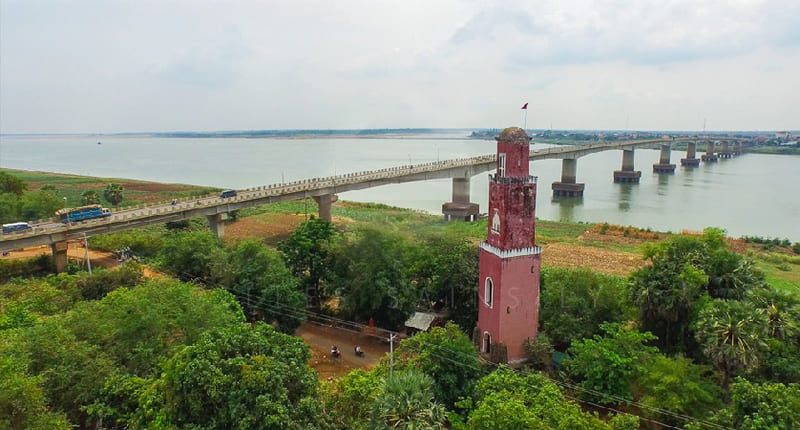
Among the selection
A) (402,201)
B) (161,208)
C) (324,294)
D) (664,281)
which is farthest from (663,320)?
(402,201)

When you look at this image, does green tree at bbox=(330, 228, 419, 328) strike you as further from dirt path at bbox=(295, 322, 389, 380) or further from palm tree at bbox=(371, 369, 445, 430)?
palm tree at bbox=(371, 369, 445, 430)

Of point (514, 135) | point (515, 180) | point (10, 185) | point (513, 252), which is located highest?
point (514, 135)

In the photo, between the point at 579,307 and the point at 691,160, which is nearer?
the point at 579,307

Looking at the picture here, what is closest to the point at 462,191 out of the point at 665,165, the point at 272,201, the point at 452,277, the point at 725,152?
the point at 272,201

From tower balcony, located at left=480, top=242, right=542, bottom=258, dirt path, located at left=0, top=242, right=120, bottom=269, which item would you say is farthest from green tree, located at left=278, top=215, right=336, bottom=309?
dirt path, located at left=0, top=242, right=120, bottom=269

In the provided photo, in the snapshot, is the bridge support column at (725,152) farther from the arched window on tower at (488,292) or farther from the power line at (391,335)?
the power line at (391,335)

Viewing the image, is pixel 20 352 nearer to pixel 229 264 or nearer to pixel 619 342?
pixel 229 264

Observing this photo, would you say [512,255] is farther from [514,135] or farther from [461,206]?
[461,206]

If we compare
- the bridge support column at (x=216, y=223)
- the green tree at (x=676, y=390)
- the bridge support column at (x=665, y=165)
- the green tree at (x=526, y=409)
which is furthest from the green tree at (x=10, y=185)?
the bridge support column at (x=665, y=165)
